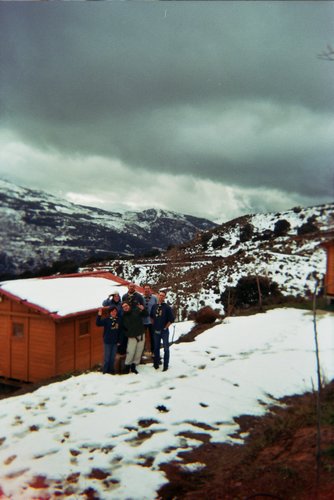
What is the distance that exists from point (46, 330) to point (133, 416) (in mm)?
7167

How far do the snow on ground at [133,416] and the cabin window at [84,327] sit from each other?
422 centimetres

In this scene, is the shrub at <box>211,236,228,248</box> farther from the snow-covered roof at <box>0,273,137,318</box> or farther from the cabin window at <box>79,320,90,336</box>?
the cabin window at <box>79,320,90,336</box>

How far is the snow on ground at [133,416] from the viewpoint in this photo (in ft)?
13.8

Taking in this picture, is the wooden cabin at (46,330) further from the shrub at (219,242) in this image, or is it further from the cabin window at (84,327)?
the shrub at (219,242)

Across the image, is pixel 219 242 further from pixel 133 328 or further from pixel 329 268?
pixel 329 268

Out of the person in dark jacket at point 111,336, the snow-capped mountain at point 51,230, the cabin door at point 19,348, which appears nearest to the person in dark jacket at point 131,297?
the person in dark jacket at point 111,336

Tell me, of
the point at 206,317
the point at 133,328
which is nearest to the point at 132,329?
the point at 133,328

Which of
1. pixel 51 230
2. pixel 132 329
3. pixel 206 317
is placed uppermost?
pixel 51 230

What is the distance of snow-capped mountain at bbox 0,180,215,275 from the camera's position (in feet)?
15.7

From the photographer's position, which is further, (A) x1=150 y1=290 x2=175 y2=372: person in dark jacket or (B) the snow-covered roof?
(B) the snow-covered roof

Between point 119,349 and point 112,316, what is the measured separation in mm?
919

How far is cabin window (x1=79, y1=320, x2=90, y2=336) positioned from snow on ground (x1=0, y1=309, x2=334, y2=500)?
13.8 ft

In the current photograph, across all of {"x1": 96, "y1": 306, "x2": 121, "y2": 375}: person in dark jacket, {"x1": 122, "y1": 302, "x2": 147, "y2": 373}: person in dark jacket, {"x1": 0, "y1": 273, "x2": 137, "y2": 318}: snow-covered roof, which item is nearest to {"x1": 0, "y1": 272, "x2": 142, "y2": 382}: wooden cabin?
{"x1": 0, "y1": 273, "x2": 137, "y2": 318}: snow-covered roof

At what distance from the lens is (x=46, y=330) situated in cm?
1207
